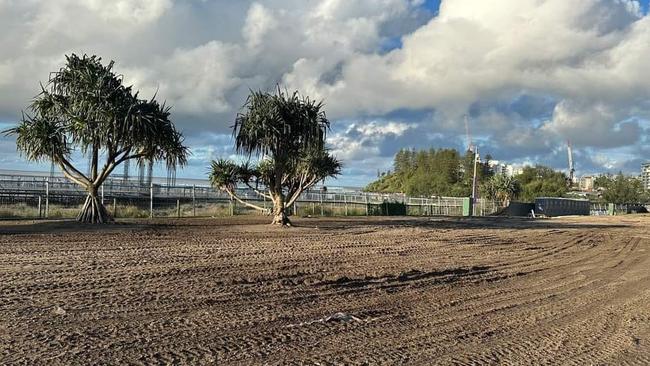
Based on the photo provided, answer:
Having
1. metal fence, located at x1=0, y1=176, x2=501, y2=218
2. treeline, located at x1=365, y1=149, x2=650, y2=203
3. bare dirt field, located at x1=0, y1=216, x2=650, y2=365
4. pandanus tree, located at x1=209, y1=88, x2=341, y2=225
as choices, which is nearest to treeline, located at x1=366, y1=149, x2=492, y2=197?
treeline, located at x1=365, y1=149, x2=650, y2=203

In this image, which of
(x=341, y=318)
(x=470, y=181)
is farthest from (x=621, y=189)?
(x=341, y=318)

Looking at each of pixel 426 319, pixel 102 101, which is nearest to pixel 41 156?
pixel 102 101

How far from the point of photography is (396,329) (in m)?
8.08

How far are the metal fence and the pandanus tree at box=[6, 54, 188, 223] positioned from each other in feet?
15.9

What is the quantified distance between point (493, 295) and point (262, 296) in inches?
169

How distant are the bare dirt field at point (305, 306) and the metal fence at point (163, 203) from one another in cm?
1588

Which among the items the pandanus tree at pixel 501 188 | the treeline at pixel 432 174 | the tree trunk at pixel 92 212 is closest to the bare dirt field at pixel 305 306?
the tree trunk at pixel 92 212

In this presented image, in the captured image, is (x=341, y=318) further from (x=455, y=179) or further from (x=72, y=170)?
(x=455, y=179)

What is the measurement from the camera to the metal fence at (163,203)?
32.6 m

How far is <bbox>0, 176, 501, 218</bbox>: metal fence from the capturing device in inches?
1284

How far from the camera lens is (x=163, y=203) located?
38594mm

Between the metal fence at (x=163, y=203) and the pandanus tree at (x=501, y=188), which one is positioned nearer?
the metal fence at (x=163, y=203)

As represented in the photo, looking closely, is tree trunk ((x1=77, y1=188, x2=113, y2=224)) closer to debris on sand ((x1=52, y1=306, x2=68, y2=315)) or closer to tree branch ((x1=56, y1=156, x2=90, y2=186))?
tree branch ((x1=56, y1=156, x2=90, y2=186))

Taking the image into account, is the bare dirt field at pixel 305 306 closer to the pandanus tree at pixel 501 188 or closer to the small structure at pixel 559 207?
the small structure at pixel 559 207
